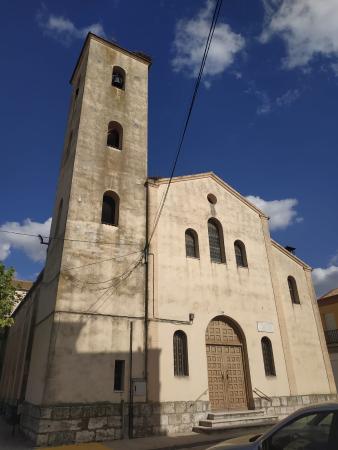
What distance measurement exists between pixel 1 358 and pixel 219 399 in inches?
825

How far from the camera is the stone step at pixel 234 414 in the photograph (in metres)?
12.5

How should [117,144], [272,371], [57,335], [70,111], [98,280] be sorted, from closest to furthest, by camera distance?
[57,335], [98,280], [272,371], [117,144], [70,111]

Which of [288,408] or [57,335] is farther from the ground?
[57,335]

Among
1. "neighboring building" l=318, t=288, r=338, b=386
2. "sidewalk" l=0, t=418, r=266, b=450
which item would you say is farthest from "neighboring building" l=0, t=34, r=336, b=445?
"neighboring building" l=318, t=288, r=338, b=386

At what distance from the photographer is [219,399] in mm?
13656

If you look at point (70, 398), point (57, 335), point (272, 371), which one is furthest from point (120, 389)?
point (272, 371)

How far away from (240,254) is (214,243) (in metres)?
1.68

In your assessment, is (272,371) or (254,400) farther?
(272,371)

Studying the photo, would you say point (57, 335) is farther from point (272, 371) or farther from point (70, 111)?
point (70, 111)

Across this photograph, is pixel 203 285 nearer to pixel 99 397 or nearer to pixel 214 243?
pixel 214 243

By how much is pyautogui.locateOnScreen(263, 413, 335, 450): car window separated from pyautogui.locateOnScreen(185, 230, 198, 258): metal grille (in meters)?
11.7

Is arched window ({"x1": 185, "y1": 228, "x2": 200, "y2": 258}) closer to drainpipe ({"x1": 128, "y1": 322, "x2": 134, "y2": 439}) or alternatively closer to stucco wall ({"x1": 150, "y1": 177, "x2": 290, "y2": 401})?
stucco wall ({"x1": 150, "y1": 177, "x2": 290, "y2": 401})

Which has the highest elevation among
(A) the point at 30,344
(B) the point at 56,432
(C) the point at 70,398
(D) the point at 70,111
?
(D) the point at 70,111

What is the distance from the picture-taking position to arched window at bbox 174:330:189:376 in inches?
517
